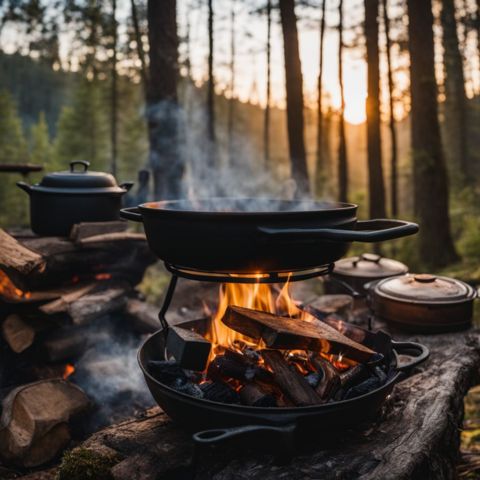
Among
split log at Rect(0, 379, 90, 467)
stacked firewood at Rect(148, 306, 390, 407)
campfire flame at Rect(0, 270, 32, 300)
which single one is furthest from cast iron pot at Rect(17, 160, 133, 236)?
stacked firewood at Rect(148, 306, 390, 407)

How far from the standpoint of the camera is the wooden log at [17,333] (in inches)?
113

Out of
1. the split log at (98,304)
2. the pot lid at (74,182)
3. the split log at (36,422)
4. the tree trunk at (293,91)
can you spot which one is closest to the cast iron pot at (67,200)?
the pot lid at (74,182)

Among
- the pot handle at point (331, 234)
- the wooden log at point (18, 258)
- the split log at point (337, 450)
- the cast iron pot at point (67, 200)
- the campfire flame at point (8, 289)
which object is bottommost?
the split log at point (337, 450)

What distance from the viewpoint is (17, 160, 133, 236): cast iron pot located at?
3.54 meters

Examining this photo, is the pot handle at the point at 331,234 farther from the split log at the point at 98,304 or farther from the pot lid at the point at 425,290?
the split log at the point at 98,304

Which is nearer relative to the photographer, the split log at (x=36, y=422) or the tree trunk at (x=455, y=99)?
the split log at (x=36, y=422)

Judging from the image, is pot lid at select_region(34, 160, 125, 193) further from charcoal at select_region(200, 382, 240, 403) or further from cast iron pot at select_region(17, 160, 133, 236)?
charcoal at select_region(200, 382, 240, 403)

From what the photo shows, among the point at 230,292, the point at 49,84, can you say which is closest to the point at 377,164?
the point at 230,292

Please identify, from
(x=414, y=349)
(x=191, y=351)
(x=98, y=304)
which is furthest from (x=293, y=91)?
(x=191, y=351)

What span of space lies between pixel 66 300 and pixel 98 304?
29 cm

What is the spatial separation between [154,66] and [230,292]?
15.7ft

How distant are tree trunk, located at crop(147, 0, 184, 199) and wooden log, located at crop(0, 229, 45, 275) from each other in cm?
A: 338

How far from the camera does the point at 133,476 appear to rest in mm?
1709

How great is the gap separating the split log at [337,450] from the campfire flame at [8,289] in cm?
135
